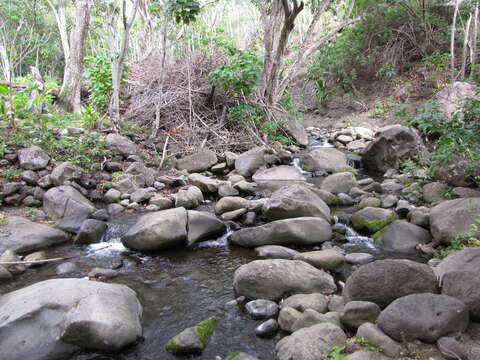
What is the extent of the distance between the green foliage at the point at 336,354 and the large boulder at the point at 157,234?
10.6ft

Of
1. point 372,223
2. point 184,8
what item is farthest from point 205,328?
point 184,8

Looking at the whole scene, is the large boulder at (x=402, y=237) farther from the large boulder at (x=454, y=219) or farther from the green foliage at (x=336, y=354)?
the green foliage at (x=336, y=354)

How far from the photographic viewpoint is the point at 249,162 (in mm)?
9828

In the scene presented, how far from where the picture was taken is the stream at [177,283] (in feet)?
11.6

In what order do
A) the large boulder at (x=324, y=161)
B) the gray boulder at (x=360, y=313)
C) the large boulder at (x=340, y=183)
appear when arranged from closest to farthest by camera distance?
1. the gray boulder at (x=360, y=313)
2. the large boulder at (x=340, y=183)
3. the large boulder at (x=324, y=161)

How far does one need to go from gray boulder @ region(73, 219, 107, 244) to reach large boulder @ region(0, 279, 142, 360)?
2.22 metres

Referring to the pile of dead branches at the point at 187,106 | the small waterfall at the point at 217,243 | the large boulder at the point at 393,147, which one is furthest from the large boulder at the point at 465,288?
the pile of dead branches at the point at 187,106

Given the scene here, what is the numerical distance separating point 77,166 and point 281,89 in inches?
274

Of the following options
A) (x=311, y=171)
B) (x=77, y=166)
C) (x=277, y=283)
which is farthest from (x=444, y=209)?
(x=77, y=166)

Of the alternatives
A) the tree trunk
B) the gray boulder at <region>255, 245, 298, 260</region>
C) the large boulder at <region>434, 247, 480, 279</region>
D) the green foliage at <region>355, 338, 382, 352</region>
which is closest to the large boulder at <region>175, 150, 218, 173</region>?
the gray boulder at <region>255, 245, 298, 260</region>

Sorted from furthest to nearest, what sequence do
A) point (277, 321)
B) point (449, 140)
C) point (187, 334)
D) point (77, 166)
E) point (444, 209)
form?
1. point (77, 166)
2. point (444, 209)
3. point (449, 140)
4. point (277, 321)
5. point (187, 334)

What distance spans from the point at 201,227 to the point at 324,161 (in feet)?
17.1

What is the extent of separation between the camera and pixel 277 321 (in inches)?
149

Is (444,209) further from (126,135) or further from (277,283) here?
(126,135)
